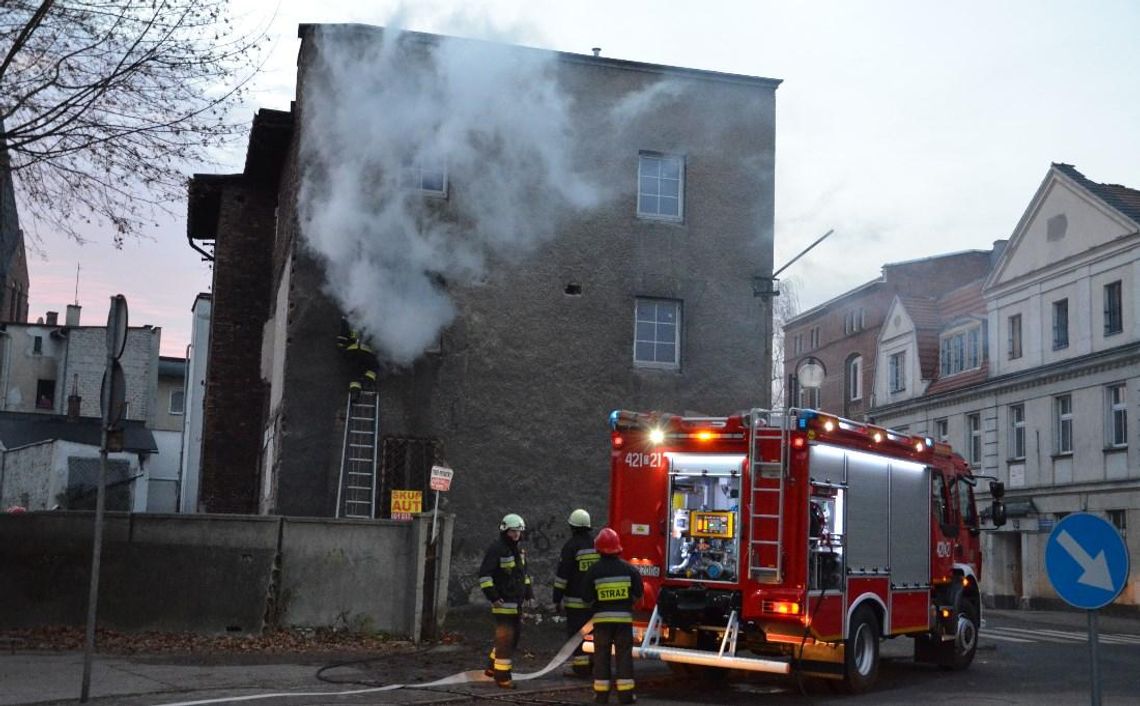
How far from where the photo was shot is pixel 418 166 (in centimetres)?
1934

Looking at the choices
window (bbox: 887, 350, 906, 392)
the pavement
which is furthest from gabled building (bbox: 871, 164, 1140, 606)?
the pavement

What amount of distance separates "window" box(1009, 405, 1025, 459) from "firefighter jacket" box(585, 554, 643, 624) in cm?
2872

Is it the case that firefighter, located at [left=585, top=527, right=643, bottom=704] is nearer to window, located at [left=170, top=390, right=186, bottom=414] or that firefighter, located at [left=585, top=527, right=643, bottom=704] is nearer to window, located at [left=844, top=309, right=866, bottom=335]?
window, located at [left=844, top=309, right=866, bottom=335]

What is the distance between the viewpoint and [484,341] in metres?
19.6

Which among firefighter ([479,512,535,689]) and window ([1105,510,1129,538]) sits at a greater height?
window ([1105,510,1129,538])

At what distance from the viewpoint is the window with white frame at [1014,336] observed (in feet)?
123

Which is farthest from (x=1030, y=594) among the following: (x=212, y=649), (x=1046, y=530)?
(x=212, y=649)

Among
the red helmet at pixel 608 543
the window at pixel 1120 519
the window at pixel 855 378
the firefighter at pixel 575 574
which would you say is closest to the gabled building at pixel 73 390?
the window at pixel 855 378

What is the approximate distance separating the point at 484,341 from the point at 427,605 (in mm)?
5551

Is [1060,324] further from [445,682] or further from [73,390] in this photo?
[73,390]

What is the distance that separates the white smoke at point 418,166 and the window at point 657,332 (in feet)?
7.00

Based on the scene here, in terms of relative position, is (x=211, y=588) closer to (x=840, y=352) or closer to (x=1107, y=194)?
(x=1107, y=194)

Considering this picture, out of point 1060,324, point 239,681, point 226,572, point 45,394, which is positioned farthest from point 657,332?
point 45,394

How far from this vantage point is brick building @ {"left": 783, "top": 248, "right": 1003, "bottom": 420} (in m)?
49.6
